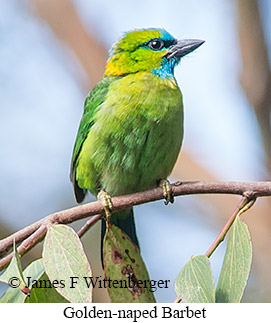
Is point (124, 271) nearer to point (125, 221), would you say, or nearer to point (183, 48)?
point (125, 221)

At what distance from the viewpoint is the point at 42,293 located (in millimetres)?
1431

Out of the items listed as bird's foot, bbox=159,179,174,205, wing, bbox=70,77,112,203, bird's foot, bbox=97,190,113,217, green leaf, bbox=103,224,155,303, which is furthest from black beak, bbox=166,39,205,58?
green leaf, bbox=103,224,155,303

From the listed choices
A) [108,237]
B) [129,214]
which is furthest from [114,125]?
[108,237]

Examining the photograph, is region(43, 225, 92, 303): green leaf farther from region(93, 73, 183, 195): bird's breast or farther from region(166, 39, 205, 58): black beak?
region(166, 39, 205, 58): black beak

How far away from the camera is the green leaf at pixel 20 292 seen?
1516 mm

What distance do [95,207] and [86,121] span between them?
775 millimetres

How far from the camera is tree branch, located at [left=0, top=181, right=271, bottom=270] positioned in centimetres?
145

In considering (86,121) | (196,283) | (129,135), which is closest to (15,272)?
(196,283)

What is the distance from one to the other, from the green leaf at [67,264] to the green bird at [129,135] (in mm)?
529

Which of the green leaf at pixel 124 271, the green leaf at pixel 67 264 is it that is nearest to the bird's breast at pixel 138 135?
the green leaf at pixel 124 271

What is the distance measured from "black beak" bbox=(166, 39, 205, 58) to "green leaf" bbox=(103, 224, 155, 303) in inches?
41.7

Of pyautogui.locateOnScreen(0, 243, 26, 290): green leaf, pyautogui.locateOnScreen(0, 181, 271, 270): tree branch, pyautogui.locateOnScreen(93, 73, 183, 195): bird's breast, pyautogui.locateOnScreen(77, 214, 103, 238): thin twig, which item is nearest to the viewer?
pyautogui.locateOnScreen(0, 243, 26, 290): green leaf

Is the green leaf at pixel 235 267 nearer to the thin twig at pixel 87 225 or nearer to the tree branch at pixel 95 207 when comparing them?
the tree branch at pixel 95 207
